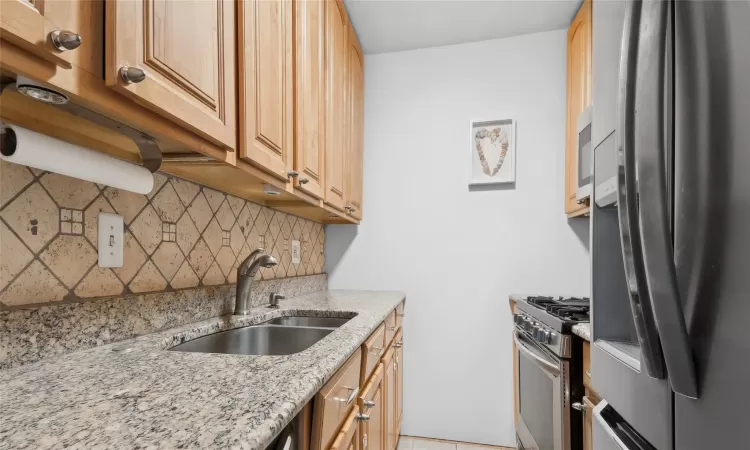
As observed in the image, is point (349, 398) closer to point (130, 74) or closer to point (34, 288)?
point (34, 288)

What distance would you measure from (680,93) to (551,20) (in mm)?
2010

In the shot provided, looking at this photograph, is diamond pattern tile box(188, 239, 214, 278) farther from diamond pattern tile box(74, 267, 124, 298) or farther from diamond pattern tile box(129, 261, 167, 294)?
diamond pattern tile box(74, 267, 124, 298)

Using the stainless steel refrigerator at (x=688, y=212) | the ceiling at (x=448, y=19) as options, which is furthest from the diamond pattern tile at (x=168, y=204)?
the ceiling at (x=448, y=19)

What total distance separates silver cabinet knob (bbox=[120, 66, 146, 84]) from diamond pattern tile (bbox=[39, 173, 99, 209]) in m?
0.39

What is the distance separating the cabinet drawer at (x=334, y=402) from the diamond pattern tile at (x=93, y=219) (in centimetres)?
66

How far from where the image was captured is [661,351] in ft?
1.97

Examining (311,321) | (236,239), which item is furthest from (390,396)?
(236,239)

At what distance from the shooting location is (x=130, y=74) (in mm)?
570

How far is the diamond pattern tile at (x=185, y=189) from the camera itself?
1.17 meters

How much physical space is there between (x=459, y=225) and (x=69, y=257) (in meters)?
2.01

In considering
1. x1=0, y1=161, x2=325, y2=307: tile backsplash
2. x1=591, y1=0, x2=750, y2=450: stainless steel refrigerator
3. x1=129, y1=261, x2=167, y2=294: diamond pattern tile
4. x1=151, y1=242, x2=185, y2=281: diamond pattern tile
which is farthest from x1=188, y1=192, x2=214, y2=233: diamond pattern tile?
x1=591, y1=0, x2=750, y2=450: stainless steel refrigerator

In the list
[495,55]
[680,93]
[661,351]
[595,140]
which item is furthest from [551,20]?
[661,351]

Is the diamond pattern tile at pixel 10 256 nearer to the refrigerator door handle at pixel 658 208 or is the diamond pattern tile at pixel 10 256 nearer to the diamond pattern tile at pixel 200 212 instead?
the diamond pattern tile at pixel 200 212

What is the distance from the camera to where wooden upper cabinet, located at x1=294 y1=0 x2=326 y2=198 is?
1.36 m
